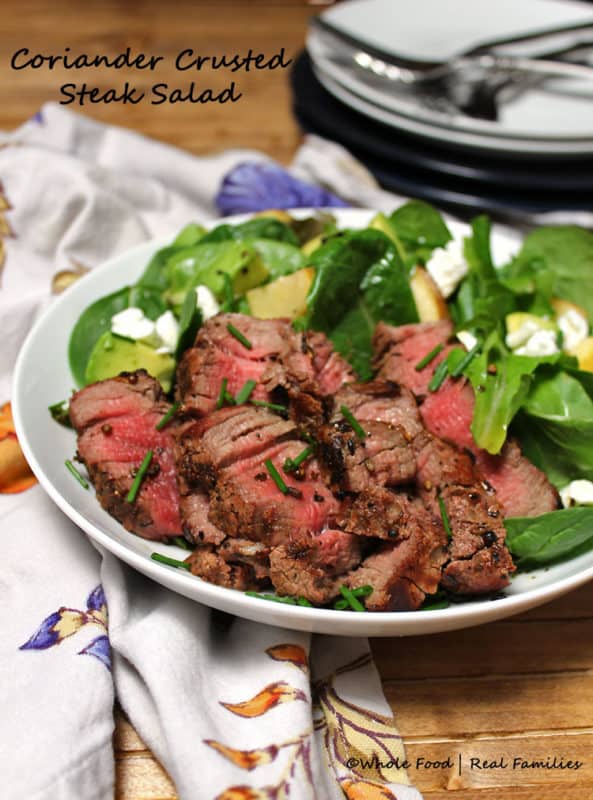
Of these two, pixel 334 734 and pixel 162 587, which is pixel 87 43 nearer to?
pixel 162 587

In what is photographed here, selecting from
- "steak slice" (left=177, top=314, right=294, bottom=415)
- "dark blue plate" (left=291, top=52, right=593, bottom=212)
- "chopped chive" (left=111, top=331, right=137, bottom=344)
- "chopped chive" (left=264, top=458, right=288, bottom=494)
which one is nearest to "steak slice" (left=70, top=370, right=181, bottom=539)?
"steak slice" (left=177, top=314, right=294, bottom=415)

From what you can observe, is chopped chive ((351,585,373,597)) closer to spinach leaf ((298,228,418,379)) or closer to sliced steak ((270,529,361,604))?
sliced steak ((270,529,361,604))

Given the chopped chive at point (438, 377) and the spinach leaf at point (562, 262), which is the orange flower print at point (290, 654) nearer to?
the chopped chive at point (438, 377)

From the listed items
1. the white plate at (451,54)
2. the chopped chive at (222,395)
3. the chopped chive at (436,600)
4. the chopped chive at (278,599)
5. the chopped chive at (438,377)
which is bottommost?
the chopped chive at (436,600)

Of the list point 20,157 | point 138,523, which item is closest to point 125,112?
point 20,157

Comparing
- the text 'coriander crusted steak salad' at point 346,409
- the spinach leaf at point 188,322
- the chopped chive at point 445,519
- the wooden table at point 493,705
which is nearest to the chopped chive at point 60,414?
the text 'coriander crusted steak salad' at point 346,409
